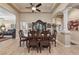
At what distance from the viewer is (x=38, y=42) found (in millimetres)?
6215

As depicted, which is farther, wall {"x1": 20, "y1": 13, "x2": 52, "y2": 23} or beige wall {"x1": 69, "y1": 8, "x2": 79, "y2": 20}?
wall {"x1": 20, "y1": 13, "x2": 52, "y2": 23}

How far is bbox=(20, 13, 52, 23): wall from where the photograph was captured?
39.8ft

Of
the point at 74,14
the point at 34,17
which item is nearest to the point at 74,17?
the point at 74,14

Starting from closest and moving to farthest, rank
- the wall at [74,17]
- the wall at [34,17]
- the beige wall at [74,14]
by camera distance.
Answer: the wall at [74,17], the beige wall at [74,14], the wall at [34,17]

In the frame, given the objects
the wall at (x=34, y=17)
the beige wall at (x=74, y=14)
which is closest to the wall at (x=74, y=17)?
the beige wall at (x=74, y=14)

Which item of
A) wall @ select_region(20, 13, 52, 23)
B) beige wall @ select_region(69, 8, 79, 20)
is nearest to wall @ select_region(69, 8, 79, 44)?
A: beige wall @ select_region(69, 8, 79, 20)

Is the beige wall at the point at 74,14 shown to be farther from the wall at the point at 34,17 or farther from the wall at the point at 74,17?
the wall at the point at 34,17

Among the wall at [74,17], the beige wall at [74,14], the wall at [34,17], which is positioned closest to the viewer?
the wall at [74,17]

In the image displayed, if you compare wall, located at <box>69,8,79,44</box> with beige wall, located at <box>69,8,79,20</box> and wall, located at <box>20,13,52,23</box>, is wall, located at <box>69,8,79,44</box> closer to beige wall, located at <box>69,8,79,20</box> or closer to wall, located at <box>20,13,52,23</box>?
beige wall, located at <box>69,8,79,20</box>

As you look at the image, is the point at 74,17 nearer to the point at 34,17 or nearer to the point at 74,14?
the point at 74,14

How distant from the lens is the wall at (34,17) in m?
12.1

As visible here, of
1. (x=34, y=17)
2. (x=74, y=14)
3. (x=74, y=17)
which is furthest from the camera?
(x=34, y=17)

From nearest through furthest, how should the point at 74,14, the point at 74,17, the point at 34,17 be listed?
the point at 74,14 < the point at 74,17 < the point at 34,17

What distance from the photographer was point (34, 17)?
482 inches
